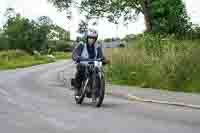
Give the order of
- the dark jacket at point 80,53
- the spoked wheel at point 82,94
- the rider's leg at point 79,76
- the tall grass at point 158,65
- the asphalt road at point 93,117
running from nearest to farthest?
the asphalt road at point 93,117
the dark jacket at point 80,53
the spoked wheel at point 82,94
the rider's leg at point 79,76
the tall grass at point 158,65

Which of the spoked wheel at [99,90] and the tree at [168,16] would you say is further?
the tree at [168,16]

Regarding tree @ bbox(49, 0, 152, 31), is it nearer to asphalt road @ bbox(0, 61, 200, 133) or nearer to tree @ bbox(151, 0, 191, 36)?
tree @ bbox(151, 0, 191, 36)

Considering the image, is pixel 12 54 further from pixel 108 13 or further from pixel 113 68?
pixel 113 68

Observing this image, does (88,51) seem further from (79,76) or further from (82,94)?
(82,94)

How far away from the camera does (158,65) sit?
23.4 m

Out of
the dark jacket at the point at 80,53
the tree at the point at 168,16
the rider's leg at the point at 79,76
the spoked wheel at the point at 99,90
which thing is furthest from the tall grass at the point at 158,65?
the tree at the point at 168,16

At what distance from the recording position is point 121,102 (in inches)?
662

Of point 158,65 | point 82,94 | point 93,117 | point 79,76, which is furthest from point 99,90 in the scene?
point 158,65

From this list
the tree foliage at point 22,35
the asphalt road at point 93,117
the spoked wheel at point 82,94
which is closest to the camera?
the asphalt road at point 93,117

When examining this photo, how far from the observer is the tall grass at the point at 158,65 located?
70.8 feet

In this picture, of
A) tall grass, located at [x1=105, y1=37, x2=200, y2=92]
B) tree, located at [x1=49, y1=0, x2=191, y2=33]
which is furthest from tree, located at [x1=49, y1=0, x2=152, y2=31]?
tall grass, located at [x1=105, y1=37, x2=200, y2=92]

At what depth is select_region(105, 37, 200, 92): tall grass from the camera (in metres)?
21.6

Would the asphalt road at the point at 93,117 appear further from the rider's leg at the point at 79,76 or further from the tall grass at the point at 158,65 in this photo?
the tall grass at the point at 158,65

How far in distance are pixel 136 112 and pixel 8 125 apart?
325 centimetres
